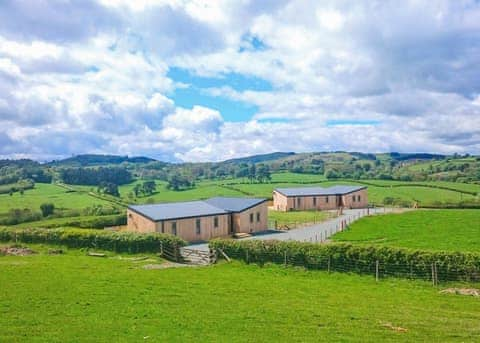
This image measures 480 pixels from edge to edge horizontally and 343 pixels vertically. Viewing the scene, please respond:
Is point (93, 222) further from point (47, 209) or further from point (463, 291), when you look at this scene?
point (463, 291)

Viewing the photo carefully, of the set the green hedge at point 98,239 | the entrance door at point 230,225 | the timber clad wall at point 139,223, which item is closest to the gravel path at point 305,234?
the entrance door at point 230,225

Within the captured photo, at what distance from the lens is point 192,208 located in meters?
50.9

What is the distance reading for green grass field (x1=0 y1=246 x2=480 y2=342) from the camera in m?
15.2

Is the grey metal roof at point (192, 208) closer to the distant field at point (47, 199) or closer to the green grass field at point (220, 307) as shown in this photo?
the green grass field at point (220, 307)

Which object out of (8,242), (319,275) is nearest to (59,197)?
(8,242)

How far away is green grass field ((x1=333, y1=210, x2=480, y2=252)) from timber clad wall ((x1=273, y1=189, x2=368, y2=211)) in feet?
69.8

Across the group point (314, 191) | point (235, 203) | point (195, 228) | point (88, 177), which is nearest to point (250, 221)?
point (235, 203)

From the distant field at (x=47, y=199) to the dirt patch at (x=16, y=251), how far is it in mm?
37333

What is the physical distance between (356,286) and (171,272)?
11.4 metres

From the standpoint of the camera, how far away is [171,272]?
2933 centimetres

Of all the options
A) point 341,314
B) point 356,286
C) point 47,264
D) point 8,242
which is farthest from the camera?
point 8,242

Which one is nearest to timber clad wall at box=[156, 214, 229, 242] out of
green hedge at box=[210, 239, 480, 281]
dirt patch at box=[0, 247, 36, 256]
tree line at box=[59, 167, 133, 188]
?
dirt patch at box=[0, 247, 36, 256]

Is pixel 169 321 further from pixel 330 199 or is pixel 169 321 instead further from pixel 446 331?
pixel 330 199

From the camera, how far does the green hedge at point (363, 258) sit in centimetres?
2595
